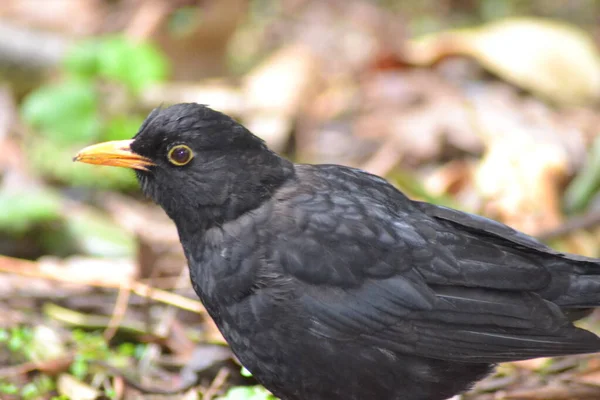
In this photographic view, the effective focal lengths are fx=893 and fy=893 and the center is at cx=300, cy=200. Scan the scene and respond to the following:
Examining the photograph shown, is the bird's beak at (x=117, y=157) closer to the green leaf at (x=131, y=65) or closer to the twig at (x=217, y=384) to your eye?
the twig at (x=217, y=384)

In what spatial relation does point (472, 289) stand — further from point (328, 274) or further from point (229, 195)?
point (229, 195)

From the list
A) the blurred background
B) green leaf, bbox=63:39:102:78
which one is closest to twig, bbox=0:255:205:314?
the blurred background

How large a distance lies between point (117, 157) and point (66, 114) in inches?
127

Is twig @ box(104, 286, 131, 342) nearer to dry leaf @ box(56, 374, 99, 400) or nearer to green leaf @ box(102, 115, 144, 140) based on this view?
dry leaf @ box(56, 374, 99, 400)

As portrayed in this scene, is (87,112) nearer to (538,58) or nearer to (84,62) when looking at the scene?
(84,62)

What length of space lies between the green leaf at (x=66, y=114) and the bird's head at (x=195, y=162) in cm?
305

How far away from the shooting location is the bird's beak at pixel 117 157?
12.5 feet

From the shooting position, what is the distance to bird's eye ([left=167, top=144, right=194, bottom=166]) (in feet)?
12.3

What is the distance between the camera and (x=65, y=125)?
6.82 meters

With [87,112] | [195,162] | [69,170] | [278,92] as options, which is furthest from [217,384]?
[278,92]

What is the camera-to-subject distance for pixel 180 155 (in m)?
3.77

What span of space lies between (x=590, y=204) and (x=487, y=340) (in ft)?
9.57

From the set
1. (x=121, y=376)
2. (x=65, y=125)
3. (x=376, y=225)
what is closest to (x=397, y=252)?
(x=376, y=225)

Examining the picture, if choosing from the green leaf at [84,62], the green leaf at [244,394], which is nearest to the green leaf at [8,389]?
the green leaf at [244,394]
